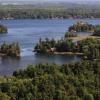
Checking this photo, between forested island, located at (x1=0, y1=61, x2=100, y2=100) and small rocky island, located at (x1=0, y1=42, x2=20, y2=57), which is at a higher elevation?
forested island, located at (x1=0, y1=61, x2=100, y2=100)

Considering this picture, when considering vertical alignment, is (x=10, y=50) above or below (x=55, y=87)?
below

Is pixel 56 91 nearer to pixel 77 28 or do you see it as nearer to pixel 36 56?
pixel 36 56

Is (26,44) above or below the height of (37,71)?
below

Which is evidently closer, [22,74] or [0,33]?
[22,74]

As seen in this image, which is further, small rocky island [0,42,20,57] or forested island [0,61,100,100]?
small rocky island [0,42,20,57]

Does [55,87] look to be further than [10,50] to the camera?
No

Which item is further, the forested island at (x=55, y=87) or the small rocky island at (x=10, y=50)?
the small rocky island at (x=10, y=50)

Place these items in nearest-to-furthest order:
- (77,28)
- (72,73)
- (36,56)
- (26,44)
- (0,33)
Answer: (72,73) < (36,56) < (26,44) < (0,33) < (77,28)

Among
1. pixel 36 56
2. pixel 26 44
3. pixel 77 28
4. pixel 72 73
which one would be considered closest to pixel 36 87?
pixel 72 73

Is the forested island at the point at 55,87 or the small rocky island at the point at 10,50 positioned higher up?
the forested island at the point at 55,87

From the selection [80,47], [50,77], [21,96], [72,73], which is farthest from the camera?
[80,47]
